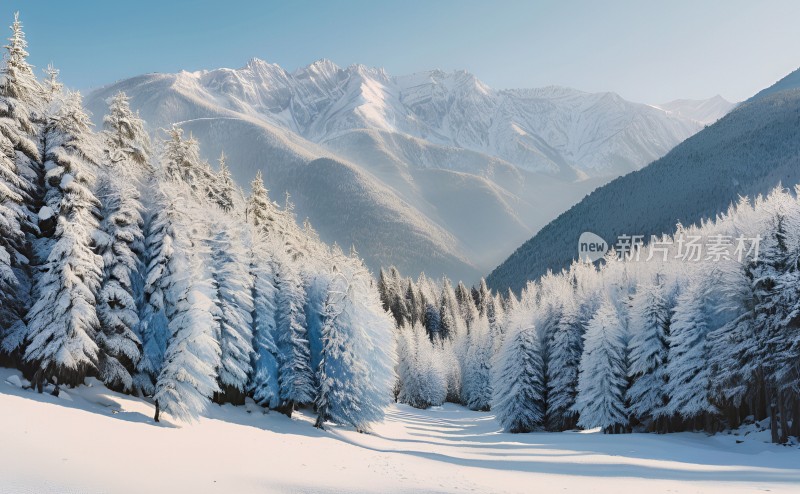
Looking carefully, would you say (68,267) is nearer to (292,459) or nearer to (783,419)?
(292,459)

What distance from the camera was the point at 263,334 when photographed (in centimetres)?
3562

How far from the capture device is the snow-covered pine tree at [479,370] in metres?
81.8

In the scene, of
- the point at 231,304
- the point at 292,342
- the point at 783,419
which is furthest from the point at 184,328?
the point at 783,419

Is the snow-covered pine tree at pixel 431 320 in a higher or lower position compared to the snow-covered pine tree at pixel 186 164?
lower

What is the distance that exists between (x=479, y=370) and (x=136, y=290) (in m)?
66.1

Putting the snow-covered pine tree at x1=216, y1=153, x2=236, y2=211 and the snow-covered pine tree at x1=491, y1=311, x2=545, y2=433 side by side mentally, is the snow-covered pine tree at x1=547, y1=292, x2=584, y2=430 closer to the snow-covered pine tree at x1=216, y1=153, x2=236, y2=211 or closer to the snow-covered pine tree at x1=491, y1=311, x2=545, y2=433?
the snow-covered pine tree at x1=491, y1=311, x2=545, y2=433

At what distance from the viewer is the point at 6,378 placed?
21.6 m

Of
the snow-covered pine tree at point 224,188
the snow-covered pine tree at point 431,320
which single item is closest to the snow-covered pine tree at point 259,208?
the snow-covered pine tree at point 224,188

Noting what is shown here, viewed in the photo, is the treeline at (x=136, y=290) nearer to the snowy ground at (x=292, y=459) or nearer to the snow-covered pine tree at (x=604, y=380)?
the snowy ground at (x=292, y=459)

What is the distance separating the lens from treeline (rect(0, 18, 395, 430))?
72.3 ft

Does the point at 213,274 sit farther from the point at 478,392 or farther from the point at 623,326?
the point at 478,392

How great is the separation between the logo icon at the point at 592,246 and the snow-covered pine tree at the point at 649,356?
14328 centimetres

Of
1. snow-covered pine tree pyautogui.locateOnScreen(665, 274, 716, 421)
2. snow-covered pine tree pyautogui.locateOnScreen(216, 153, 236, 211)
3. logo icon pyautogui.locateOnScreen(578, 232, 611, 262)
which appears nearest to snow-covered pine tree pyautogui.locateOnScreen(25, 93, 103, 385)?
snow-covered pine tree pyautogui.locateOnScreen(216, 153, 236, 211)

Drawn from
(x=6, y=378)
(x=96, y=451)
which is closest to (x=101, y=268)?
(x=6, y=378)
